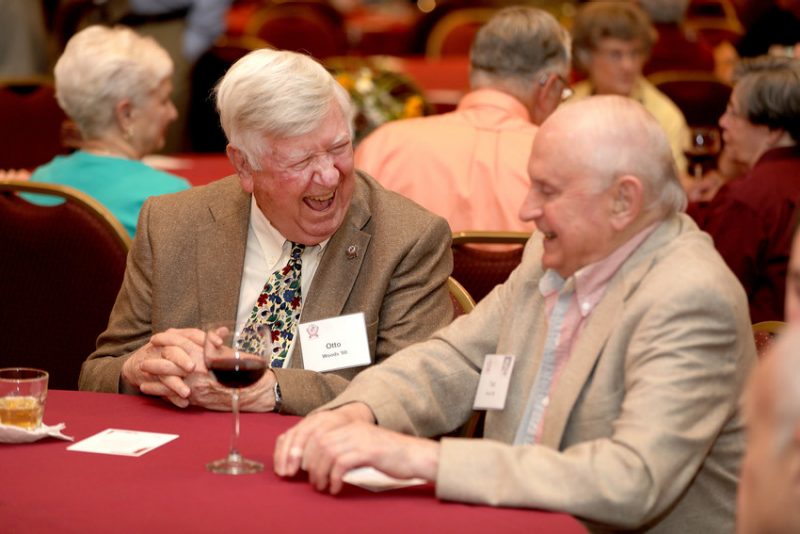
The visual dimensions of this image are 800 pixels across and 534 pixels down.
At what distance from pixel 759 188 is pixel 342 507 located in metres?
2.76

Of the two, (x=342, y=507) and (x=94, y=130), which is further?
(x=94, y=130)

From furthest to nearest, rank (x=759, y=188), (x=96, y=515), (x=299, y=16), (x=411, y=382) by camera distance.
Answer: (x=299, y=16)
(x=759, y=188)
(x=411, y=382)
(x=96, y=515)

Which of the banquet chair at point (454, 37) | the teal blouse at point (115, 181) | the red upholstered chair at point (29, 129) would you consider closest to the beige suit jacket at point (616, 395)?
the teal blouse at point (115, 181)

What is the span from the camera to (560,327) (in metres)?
2.56

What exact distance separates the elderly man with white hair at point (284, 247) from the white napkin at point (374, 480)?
623mm

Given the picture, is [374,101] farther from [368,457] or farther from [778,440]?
[778,440]

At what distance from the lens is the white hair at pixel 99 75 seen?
452cm

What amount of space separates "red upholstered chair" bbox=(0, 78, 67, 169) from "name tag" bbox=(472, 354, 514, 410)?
4263 mm

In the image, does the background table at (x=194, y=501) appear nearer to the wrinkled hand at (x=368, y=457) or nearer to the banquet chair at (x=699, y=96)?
the wrinkled hand at (x=368, y=457)

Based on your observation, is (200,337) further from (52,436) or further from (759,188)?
(759,188)

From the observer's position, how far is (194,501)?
2.13 metres

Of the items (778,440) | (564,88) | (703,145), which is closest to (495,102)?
(564,88)

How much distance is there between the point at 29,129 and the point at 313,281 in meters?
3.87

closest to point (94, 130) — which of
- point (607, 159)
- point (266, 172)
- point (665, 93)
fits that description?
point (266, 172)
